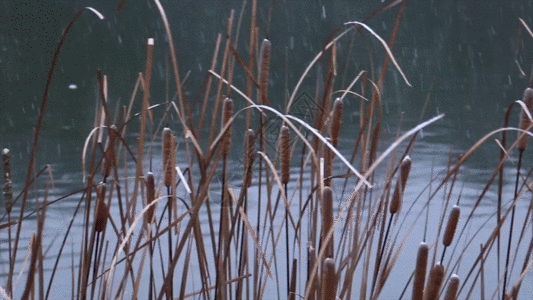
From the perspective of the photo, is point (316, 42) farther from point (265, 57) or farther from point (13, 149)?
point (265, 57)

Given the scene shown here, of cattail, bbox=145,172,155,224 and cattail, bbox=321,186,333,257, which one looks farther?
cattail, bbox=145,172,155,224

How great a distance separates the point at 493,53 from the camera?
5.87 m

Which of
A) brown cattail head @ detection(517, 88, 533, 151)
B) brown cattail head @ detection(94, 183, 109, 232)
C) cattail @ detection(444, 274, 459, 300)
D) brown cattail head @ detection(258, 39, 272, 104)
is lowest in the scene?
cattail @ detection(444, 274, 459, 300)

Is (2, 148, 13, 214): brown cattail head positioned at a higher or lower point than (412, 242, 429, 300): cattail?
higher

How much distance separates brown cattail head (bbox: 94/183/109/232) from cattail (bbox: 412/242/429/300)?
254mm

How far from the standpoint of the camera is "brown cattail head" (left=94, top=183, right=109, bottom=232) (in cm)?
62

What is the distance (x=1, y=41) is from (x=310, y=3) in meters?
4.41

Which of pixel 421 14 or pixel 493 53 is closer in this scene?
pixel 493 53

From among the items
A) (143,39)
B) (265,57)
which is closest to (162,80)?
(143,39)

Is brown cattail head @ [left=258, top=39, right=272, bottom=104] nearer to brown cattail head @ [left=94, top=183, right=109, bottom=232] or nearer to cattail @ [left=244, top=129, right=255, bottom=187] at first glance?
cattail @ [left=244, top=129, right=255, bottom=187]

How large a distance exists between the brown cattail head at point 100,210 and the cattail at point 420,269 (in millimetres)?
254

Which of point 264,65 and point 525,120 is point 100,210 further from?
point 525,120

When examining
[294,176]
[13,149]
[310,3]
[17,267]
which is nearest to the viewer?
[17,267]

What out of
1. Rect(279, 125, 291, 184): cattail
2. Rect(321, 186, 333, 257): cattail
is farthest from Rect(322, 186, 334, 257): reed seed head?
Rect(279, 125, 291, 184): cattail
